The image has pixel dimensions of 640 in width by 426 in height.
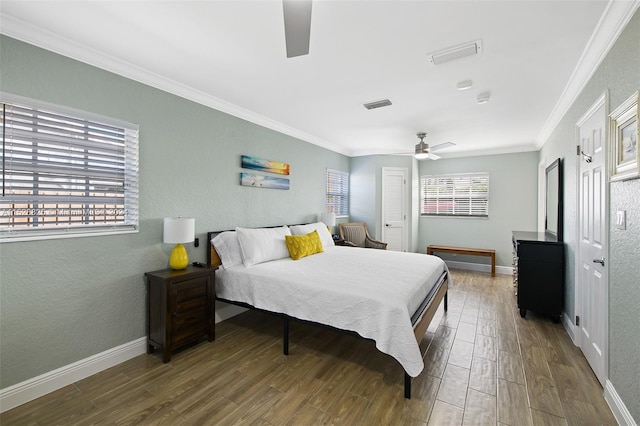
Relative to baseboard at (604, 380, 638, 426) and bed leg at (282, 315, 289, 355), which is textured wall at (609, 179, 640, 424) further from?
bed leg at (282, 315, 289, 355)

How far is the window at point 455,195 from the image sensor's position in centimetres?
630

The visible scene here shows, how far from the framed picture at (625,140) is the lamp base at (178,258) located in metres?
3.48

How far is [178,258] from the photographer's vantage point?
2883mm

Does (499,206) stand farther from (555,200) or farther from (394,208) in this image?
(555,200)

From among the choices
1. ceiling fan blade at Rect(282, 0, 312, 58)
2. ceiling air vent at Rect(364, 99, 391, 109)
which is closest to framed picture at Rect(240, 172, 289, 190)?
ceiling air vent at Rect(364, 99, 391, 109)

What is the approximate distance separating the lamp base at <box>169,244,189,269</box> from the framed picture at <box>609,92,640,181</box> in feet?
11.4

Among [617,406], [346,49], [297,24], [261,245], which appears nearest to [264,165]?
[261,245]

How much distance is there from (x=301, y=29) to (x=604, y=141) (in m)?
2.42

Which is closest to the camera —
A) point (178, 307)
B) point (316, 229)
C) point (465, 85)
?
point (178, 307)

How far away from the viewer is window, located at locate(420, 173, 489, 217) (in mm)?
6301

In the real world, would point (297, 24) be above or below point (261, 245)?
above

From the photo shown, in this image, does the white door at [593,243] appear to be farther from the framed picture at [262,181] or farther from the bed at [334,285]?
the framed picture at [262,181]

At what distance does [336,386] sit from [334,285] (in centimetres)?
79

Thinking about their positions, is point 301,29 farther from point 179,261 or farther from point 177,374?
point 177,374
